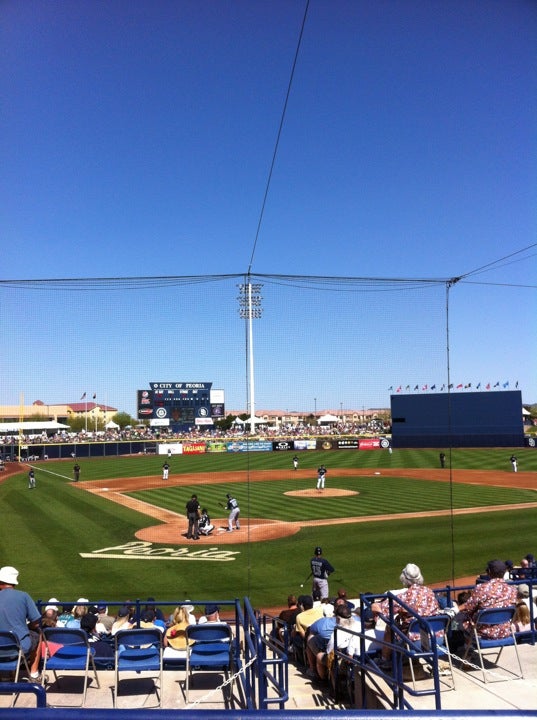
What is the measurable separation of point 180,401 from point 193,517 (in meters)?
3.30

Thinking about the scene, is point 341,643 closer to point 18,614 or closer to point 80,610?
point 18,614

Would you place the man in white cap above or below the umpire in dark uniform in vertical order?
above

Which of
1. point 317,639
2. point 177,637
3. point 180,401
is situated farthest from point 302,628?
point 180,401

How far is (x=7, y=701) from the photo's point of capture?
4750mm

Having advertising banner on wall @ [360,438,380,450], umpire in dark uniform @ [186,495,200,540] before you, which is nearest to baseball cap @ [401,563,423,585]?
umpire in dark uniform @ [186,495,200,540]

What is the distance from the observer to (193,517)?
15672 mm

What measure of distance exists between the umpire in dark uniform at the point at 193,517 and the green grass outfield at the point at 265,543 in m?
0.88

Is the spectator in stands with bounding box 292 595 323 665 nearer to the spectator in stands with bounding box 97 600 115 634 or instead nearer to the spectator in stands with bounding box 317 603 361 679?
the spectator in stands with bounding box 317 603 361 679

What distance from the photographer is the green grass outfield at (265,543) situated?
37.6 feet

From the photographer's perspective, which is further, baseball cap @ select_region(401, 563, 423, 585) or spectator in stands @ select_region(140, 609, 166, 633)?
spectator in stands @ select_region(140, 609, 166, 633)

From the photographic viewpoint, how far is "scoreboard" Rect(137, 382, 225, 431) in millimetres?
13230

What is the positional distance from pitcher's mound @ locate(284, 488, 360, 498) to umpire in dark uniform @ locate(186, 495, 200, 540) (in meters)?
9.07

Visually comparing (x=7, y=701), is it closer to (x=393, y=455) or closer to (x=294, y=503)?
(x=294, y=503)

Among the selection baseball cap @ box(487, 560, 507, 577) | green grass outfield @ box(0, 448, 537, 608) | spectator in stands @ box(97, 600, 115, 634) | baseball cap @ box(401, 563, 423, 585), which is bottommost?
green grass outfield @ box(0, 448, 537, 608)
